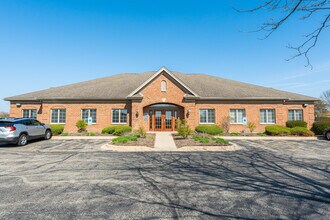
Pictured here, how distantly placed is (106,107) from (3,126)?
9552 millimetres

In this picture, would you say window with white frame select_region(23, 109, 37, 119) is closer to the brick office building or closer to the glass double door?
the brick office building

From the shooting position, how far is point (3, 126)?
1040 cm

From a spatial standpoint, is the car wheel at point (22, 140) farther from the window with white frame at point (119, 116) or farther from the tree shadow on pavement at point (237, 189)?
the tree shadow on pavement at point (237, 189)

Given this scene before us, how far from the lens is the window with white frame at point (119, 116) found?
758 inches

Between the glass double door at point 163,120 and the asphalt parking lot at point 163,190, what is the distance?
12.6 m

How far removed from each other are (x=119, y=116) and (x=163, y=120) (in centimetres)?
517

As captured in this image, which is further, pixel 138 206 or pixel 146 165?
pixel 146 165

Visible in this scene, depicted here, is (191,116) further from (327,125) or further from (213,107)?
(327,125)

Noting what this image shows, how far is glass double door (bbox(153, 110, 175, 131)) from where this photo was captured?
19.8 meters

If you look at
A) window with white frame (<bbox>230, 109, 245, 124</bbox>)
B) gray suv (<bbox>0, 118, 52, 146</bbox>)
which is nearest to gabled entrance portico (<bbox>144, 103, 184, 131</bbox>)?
window with white frame (<bbox>230, 109, 245, 124</bbox>)

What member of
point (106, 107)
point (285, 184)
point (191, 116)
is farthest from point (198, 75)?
point (285, 184)

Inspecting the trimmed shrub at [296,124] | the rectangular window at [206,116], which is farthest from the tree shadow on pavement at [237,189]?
the trimmed shrub at [296,124]

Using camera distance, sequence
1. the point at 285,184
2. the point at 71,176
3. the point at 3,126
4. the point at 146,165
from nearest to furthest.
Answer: the point at 285,184, the point at 71,176, the point at 146,165, the point at 3,126

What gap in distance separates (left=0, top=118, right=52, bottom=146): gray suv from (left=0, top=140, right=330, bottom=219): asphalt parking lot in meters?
4.29
